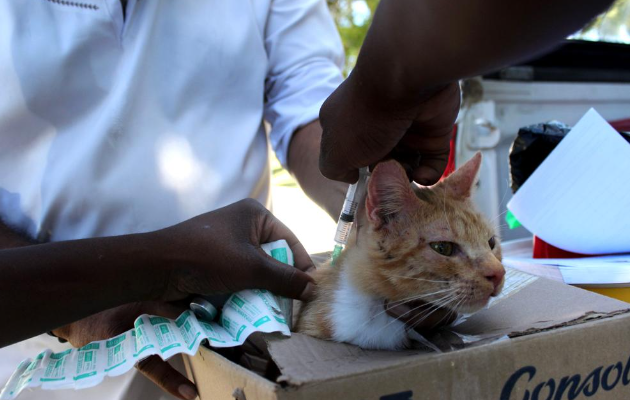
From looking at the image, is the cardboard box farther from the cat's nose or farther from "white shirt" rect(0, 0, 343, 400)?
"white shirt" rect(0, 0, 343, 400)

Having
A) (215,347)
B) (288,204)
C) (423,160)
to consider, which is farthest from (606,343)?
(288,204)

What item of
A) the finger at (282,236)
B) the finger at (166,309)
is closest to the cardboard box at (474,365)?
the finger at (166,309)

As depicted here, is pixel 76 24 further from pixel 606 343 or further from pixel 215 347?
pixel 606 343

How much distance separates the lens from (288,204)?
599cm

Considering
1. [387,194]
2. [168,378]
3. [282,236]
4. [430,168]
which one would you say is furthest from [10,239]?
[430,168]

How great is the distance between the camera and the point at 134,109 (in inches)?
55.6

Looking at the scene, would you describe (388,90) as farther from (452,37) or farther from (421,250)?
(421,250)

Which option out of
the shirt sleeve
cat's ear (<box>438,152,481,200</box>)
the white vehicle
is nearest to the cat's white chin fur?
cat's ear (<box>438,152,481,200</box>)

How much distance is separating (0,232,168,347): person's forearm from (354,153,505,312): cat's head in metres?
0.47

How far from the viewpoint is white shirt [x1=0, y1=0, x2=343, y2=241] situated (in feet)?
4.26

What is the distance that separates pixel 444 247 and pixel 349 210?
274 millimetres

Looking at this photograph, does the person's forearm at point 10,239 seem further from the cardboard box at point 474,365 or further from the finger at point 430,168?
the finger at point 430,168

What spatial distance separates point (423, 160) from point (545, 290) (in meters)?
0.44

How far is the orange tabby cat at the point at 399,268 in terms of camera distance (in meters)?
1.02
